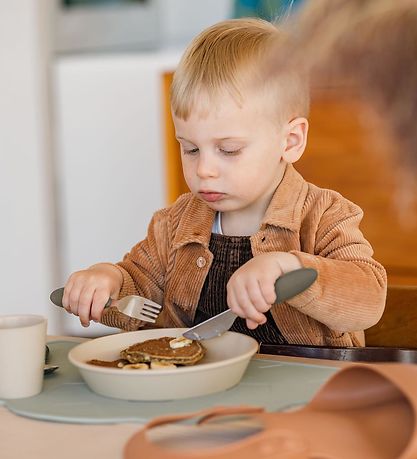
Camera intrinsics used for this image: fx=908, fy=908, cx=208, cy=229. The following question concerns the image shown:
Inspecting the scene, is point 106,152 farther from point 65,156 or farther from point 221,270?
point 221,270

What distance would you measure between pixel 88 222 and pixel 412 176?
3.13 metres

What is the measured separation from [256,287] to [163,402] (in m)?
0.21

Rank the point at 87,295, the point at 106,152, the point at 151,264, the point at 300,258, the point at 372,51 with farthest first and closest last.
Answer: the point at 106,152 < the point at 151,264 < the point at 87,295 < the point at 300,258 < the point at 372,51

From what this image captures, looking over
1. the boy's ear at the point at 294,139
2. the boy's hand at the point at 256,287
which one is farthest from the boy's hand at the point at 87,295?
the boy's ear at the point at 294,139

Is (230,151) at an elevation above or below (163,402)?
above

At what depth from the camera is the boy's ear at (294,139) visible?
4.96 ft

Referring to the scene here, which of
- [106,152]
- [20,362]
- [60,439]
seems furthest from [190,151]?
[106,152]

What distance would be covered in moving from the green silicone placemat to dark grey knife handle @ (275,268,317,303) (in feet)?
0.31

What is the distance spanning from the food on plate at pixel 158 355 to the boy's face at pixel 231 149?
32 centimetres

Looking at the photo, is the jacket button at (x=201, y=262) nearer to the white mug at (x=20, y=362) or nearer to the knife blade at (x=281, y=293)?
the knife blade at (x=281, y=293)

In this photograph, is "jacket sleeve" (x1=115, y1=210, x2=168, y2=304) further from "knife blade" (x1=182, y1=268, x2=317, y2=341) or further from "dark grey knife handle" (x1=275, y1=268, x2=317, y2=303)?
"dark grey knife handle" (x1=275, y1=268, x2=317, y2=303)

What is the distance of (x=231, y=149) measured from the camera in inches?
55.6

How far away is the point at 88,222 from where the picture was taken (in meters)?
3.75

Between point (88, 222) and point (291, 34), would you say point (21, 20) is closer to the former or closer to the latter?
point (88, 222)
